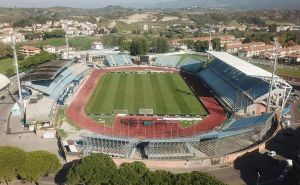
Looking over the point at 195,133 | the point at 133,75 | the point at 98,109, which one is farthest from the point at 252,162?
the point at 133,75

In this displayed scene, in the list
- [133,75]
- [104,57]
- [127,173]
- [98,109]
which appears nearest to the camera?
[127,173]

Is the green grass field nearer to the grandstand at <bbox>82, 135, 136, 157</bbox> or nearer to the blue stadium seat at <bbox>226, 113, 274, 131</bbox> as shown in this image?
the blue stadium seat at <bbox>226, 113, 274, 131</bbox>

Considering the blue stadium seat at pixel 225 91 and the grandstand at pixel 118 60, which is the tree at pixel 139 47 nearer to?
the grandstand at pixel 118 60

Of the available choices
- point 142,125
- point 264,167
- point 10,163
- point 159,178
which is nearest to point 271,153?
point 264,167

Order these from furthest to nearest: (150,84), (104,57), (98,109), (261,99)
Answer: (104,57) → (150,84) → (98,109) → (261,99)

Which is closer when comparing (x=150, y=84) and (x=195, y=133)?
(x=195, y=133)

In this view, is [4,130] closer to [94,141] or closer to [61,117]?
[61,117]
